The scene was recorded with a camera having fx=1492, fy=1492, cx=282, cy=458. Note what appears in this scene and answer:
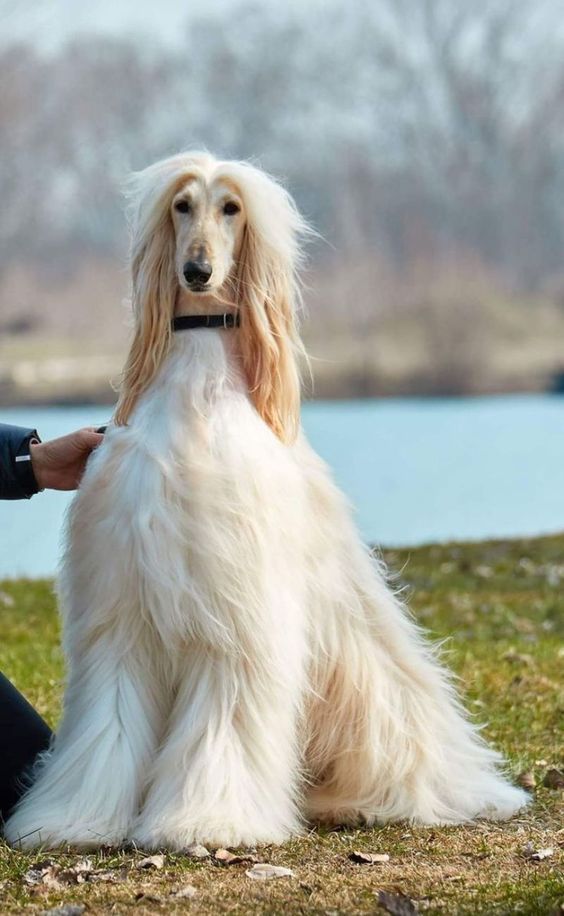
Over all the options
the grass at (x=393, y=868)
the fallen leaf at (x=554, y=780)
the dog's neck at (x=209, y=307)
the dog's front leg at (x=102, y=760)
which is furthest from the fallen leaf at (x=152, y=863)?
the fallen leaf at (x=554, y=780)

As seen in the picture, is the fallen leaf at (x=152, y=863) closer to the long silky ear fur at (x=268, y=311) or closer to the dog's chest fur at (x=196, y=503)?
the dog's chest fur at (x=196, y=503)

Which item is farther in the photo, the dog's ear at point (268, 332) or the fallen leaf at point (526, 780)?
the fallen leaf at point (526, 780)

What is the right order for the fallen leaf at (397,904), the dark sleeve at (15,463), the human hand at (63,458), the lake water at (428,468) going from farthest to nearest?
the lake water at (428,468)
the dark sleeve at (15,463)
the human hand at (63,458)
the fallen leaf at (397,904)

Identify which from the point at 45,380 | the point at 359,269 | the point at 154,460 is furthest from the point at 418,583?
the point at 359,269

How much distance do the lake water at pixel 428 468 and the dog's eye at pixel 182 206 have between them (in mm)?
7821

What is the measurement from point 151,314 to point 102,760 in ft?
4.04

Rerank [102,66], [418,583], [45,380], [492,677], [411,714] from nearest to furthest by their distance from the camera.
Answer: [411,714]
[492,677]
[418,583]
[45,380]
[102,66]

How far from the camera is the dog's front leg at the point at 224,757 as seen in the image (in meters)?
4.01

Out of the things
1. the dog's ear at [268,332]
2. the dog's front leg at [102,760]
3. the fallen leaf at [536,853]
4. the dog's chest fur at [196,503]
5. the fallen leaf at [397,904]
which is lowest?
the fallen leaf at [536,853]

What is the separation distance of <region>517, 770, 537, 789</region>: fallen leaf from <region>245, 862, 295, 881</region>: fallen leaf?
1352mm

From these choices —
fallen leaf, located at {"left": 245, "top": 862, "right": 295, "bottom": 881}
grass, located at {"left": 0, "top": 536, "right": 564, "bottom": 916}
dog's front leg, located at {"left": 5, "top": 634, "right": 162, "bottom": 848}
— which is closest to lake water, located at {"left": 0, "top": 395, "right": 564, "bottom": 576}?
grass, located at {"left": 0, "top": 536, "right": 564, "bottom": 916}

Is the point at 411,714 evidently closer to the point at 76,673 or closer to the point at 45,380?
the point at 76,673

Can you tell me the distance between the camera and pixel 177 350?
13.6ft

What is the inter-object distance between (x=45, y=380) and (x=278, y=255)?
24.0 meters
